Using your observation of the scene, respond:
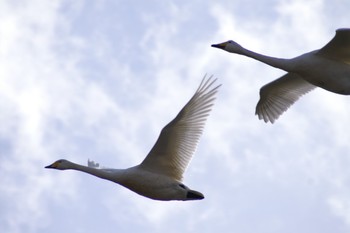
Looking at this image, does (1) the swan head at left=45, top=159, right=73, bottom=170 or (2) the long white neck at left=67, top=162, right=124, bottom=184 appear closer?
(2) the long white neck at left=67, top=162, right=124, bottom=184

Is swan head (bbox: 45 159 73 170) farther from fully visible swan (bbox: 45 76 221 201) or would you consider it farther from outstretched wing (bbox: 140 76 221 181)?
outstretched wing (bbox: 140 76 221 181)

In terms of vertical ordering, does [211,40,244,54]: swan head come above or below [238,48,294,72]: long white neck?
above

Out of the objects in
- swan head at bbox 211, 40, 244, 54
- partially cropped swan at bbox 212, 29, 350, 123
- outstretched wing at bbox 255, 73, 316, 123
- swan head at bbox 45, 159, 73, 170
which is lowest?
swan head at bbox 45, 159, 73, 170

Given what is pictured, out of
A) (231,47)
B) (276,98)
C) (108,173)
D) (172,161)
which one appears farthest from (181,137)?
(276,98)

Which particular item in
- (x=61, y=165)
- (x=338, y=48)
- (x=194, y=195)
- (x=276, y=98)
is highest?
(x=276, y=98)

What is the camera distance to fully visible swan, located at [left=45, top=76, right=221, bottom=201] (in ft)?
75.3

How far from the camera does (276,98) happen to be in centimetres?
2742

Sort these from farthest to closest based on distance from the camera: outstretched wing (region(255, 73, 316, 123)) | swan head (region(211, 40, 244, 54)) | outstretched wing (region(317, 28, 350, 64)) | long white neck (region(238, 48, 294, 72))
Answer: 1. outstretched wing (region(255, 73, 316, 123))
2. swan head (region(211, 40, 244, 54))
3. long white neck (region(238, 48, 294, 72))
4. outstretched wing (region(317, 28, 350, 64))

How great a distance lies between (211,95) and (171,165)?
206cm

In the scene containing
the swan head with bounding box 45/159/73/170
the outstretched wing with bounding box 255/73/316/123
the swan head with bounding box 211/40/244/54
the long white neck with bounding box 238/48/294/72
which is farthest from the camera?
the outstretched wing with bounding box 255/73/316/123

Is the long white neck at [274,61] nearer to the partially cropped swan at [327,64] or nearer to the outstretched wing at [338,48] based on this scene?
the partially cropped swan at [327,64]

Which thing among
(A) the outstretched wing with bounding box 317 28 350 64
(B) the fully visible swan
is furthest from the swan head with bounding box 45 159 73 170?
(A) the outstretched wing with bounding box 317 28 350 64

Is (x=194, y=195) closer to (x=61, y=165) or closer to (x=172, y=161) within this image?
(x=172, y=161)

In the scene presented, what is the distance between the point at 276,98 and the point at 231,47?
2.53m
